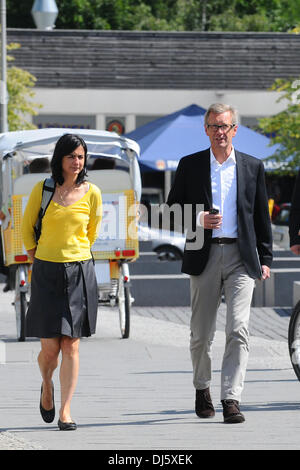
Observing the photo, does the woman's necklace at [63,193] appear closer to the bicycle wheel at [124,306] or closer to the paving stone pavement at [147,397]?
the paving stone pavement at [147,397]

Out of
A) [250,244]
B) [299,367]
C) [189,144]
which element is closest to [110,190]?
[299,367]

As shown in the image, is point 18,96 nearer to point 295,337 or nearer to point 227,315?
point 295,337

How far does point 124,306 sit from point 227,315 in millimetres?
5049

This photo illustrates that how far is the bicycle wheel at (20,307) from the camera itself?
41.0 feet

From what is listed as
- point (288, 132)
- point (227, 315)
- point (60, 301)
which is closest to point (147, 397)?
point (227, 315)

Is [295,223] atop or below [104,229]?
atop

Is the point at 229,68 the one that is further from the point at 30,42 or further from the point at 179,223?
the point at 179,223

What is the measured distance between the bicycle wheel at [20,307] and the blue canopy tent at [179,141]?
33.1ft

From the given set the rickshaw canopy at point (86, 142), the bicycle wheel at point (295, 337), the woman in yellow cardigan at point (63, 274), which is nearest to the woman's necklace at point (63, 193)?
the woman in yellow cardigan at point (63, 274)

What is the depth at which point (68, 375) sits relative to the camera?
24.0 feet

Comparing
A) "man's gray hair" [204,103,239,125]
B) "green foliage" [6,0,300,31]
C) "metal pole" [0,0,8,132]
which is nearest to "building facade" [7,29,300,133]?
"metal pole" [0,0,8,132]

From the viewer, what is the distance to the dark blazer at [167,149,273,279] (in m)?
7.63

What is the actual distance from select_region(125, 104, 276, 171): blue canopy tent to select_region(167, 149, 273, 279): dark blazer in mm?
14837

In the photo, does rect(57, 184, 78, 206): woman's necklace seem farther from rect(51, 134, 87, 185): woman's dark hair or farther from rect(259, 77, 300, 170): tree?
rect(259, 77, 300, 170): tree
